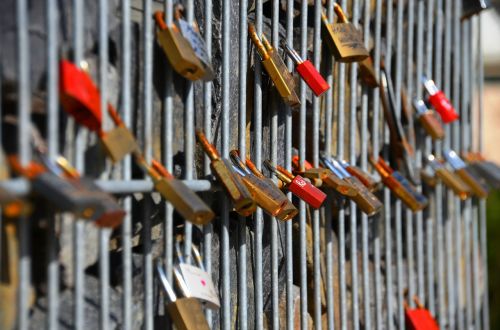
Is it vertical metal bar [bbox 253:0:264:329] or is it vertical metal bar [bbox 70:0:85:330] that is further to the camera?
vertical metal bar [bbox 253:0:264:329]

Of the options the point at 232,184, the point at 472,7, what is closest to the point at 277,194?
the point at 232,184

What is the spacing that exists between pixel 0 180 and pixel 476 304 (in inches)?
114

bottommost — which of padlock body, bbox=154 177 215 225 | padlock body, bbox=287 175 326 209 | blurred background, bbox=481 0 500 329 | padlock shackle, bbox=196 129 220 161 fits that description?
blurred background, bbox=481 0 500 329

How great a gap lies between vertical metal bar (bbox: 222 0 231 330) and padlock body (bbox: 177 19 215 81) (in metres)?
0.17

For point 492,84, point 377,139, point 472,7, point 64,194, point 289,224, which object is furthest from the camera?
point 492,84

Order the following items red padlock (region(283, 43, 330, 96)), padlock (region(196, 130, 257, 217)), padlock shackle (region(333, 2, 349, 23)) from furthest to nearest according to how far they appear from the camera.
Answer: padlock shackle (region(333, 2, 349, 23))
red padlock (region(283, 43, 330, 96))
padlock (region(196, 130, 257, 217))

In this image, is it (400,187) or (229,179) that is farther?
(400,187)

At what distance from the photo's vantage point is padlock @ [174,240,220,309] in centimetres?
207

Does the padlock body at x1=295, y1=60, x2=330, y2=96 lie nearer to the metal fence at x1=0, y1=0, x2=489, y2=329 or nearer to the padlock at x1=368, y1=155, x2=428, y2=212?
the metal fence at x1=0, y1=0, x2=489, y2=329

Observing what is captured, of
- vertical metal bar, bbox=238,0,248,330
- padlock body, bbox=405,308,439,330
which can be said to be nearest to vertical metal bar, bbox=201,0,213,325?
vertical metal bar, bbox=238,0,248,330

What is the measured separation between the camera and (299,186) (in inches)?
99.1

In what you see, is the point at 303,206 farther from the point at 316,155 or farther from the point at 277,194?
the point at 277,194

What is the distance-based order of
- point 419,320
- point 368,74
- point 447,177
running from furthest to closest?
1. point 447,177
2. point 419,320
3. point 368,74

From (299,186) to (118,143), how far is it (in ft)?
2.59
